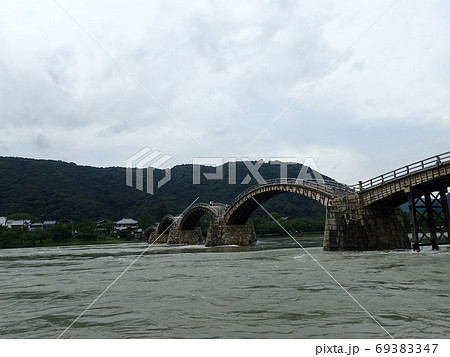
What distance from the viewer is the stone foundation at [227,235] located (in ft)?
170

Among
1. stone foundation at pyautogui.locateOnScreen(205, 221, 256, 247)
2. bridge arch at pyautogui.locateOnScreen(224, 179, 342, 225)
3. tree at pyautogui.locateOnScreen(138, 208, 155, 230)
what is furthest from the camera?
tree at pyautogui.locateOnScreen(138, 208, 155, 230)

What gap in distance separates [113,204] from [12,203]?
33.6 m

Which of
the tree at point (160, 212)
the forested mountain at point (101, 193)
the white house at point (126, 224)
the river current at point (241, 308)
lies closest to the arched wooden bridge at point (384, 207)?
the river current at point (241, 308)

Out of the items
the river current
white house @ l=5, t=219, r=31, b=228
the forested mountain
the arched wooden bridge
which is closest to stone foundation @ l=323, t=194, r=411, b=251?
the arched wooden bridge

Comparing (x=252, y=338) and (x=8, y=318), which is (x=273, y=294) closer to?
(x=252, y=338)

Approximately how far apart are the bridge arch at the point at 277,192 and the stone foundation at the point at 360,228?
206 centimetres

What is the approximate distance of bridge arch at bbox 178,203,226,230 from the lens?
55719 mm

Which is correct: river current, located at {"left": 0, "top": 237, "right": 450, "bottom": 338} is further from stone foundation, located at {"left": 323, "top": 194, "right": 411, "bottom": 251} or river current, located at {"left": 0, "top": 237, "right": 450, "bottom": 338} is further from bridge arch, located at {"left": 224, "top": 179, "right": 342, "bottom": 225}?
bridge arch, located at {"left": 224, "top": 179, "right": 342, "bottom": 225}

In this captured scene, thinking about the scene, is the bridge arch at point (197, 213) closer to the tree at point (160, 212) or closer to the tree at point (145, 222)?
the tree at point (145, 222)

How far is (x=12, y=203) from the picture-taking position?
10819 cm

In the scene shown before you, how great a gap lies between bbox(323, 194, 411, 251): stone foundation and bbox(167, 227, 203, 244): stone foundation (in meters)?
49.6

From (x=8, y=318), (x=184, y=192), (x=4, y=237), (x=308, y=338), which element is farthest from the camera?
(x=184, y=192)

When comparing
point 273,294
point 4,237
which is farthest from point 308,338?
point 4,237

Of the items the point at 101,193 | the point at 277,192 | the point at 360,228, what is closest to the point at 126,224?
the point at 101,193
